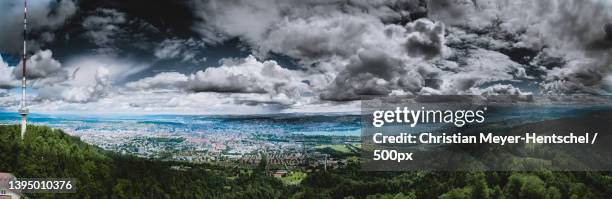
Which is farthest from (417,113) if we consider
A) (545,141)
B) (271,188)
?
(271,188)

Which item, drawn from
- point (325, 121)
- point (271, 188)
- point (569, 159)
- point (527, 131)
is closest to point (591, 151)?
point (569, 159)

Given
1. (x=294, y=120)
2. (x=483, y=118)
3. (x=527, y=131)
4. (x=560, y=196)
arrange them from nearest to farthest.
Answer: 1. (x=483, y=118)
2. (x=527, y=131)
3. (x=560, y=196)
4. (x=294, y=120)

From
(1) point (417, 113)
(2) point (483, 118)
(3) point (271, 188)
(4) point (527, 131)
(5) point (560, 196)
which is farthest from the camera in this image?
(3) point (271, 188)

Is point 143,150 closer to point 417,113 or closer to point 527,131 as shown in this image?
point 417,113

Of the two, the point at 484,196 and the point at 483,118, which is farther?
the point at 484,196

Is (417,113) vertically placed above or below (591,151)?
above

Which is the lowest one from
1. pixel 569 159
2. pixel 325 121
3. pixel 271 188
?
pixel 271 188

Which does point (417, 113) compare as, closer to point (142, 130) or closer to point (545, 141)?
point (545, 141)
